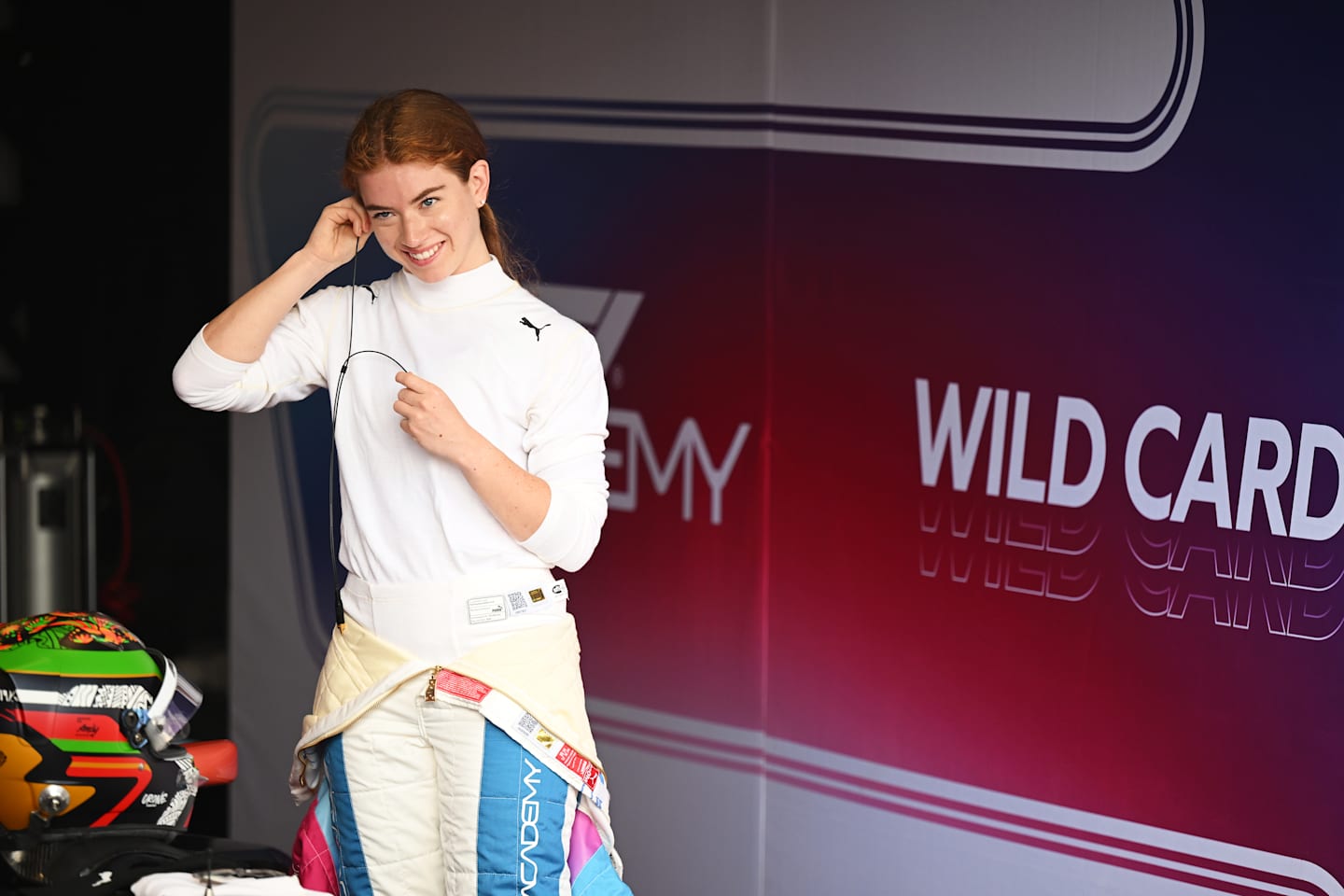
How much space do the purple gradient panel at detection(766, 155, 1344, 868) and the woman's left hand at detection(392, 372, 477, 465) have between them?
1078 mm

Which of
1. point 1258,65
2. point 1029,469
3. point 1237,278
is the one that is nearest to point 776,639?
point 1029,469

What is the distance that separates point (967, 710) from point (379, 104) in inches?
57.1

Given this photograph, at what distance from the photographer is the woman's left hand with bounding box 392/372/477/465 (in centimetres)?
190

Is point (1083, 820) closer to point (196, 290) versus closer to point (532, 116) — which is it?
point (532, 116)

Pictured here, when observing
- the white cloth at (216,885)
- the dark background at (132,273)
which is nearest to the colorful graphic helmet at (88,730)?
the white cloth at (216,885)

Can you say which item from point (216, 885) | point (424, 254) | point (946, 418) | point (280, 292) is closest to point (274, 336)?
point (280, 292)

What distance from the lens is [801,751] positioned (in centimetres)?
298

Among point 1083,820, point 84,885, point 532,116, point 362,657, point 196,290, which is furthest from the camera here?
point 196,290

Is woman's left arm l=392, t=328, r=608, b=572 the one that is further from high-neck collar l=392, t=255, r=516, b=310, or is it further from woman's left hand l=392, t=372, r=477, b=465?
high-neck collar l=392, t=255, r=516, b=310

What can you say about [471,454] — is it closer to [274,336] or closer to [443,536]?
[443,536]

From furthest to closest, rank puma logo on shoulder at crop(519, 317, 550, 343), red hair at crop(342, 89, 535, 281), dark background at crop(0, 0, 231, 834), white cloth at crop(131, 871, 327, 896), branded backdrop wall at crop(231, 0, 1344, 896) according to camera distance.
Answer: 1. dark background at crop(0, 0, 231, 834)
2. branded backdrop wall at crop(231, 0, 1344, 896)
3. puma logo on shoulder at crop(519, 317, 550, 343)
4. red hair at crop(342, 89, 535, 281)
5. white cloth at crop(131, 871, 327, 896)

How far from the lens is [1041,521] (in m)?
2.64

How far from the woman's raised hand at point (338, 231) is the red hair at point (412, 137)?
0.03 metres

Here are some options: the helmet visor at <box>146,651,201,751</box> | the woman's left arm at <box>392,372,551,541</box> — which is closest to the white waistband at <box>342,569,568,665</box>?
the woman's left arm at <box>392,372,551,541</box>
